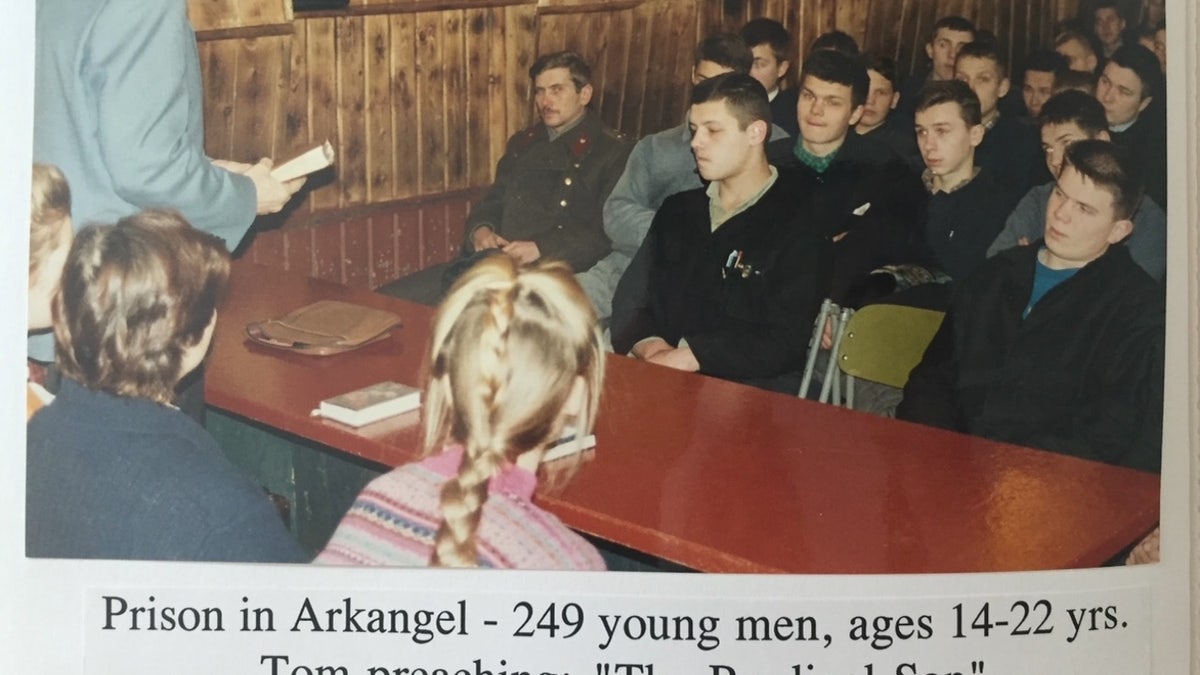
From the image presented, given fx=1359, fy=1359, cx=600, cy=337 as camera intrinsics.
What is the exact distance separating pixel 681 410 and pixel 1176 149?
0.60 m

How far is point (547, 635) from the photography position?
142 cm

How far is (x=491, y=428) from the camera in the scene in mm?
1436

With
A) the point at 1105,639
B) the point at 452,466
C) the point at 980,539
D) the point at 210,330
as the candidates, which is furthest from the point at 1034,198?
the point at 210,330

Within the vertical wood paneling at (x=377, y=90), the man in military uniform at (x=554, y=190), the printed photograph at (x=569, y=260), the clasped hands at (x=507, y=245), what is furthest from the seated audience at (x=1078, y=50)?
the vertical wood paneling at (x=377, y=90)

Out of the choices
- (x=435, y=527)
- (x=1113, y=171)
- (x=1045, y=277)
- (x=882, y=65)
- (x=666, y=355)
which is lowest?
(x=435, y=527)

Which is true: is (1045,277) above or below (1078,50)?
below

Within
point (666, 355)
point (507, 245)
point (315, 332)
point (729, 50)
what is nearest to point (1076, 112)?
point (729, 50)

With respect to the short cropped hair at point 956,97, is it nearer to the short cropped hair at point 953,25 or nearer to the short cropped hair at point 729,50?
the short cropped hair at point 953,25

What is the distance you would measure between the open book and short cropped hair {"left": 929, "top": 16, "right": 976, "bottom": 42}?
656mm

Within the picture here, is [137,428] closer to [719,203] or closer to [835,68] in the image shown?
[719,203]

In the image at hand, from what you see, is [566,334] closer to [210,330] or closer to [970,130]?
[210,330]

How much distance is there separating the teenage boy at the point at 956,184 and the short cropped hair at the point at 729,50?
0.63 ft

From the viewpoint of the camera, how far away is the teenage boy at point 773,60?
145cm

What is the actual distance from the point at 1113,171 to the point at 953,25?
23cm
